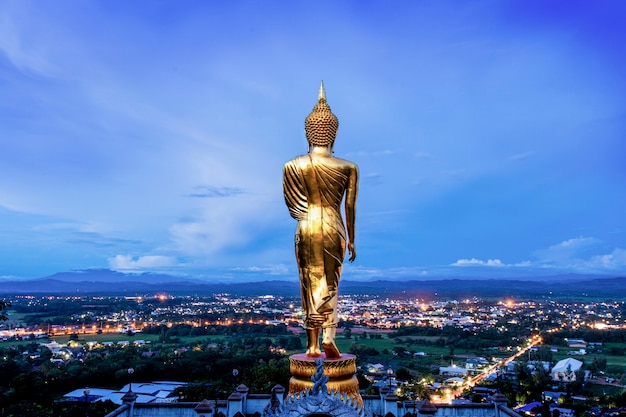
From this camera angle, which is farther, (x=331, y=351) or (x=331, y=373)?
(x=331, y=351)

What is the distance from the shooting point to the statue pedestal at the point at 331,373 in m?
8.07

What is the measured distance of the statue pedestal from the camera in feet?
26.5

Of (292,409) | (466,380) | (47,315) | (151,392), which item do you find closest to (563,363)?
(466,380)

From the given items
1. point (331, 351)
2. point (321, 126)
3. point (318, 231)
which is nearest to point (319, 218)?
point (318, 231)

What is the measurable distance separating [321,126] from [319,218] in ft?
4.99

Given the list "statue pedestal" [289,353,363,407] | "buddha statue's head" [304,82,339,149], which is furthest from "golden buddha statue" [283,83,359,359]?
"statue pedestal" [289,353,363,407]

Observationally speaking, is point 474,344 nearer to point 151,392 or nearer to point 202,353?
point 202,353

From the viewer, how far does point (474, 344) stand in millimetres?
44500

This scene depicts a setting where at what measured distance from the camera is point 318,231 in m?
8.80

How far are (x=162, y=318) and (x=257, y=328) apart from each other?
828 inches

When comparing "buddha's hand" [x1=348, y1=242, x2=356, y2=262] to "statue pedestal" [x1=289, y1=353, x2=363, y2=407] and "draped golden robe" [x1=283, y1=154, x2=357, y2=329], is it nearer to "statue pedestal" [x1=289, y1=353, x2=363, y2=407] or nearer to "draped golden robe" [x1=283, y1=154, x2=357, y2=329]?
"draped golden robe" [x1=283, y1=154, x2=357, y2=329]

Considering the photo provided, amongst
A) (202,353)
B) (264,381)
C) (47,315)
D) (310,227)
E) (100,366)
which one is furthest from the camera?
(47,315)

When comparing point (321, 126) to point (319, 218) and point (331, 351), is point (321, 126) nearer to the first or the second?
point (319, 218)

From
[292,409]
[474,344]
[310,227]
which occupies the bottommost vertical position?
[474,344]
